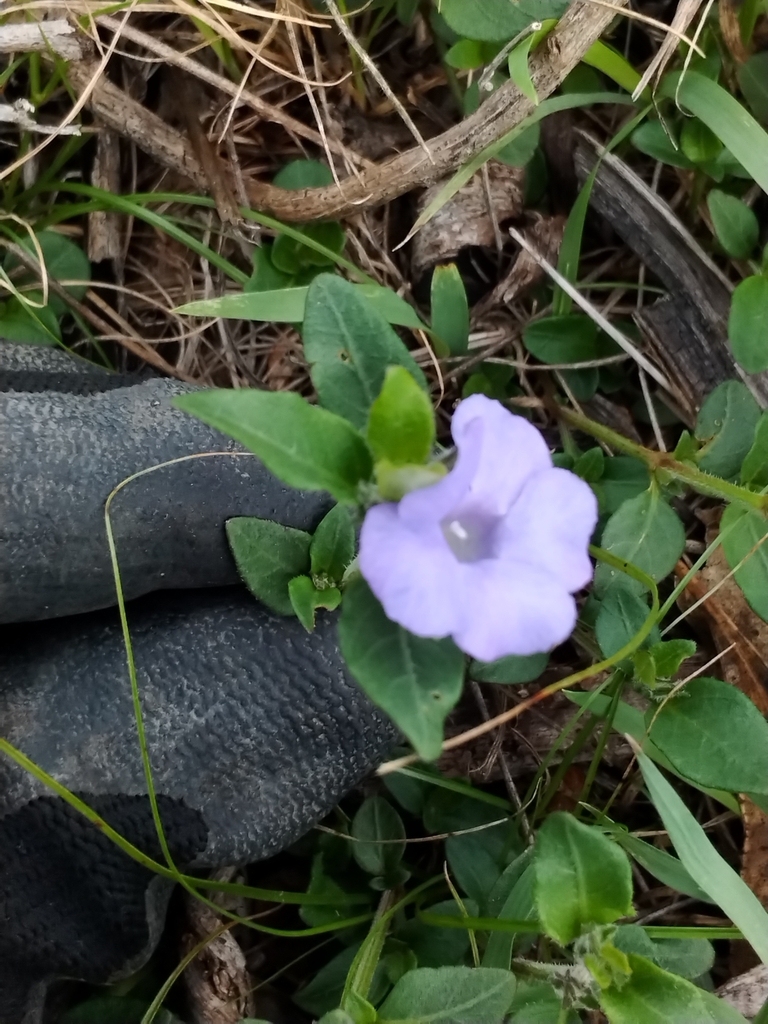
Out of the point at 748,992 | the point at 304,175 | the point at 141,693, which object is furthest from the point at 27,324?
the point at 748,992

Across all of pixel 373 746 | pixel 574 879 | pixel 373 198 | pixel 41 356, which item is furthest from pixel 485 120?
pixel 574 879

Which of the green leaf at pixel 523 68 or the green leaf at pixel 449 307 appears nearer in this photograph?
the green leaf at pixel 523 68

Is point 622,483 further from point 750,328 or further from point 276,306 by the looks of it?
point 276,306

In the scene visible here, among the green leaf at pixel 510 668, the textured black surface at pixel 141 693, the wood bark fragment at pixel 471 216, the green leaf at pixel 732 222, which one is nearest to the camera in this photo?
the textured black surface at pixel 141 693

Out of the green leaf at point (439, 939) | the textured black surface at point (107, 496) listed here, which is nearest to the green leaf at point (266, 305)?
the textured black surface at point (107, 496)

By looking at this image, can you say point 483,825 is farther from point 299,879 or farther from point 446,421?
point 446,421

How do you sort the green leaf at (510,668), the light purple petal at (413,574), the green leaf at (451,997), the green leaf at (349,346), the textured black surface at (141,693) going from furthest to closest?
the green leaf at (510,668)
the textured black surface at (141,693)
the green leaf at (451,997)
the green leaf at (349,346)
the light purple petal at (413,574)

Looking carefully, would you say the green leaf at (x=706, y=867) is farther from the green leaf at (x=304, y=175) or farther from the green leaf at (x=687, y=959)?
the green leaf at (x=304, y=175)

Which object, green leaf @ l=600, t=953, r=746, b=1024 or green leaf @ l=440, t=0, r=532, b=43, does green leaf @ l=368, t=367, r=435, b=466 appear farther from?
green leaf @ l=440, t=0, r=532, b=43
